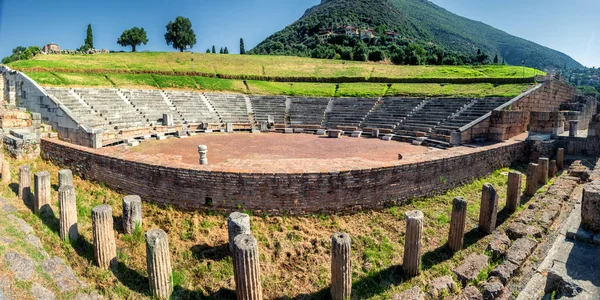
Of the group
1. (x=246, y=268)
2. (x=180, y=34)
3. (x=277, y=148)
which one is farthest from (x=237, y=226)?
(x=180, y=34)

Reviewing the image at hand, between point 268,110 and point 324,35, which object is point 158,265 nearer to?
point 268,110

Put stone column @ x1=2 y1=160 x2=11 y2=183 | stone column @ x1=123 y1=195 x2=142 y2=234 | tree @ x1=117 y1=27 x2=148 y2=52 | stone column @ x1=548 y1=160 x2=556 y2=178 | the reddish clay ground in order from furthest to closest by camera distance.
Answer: tree @ x1=117 y1=27 x2=148 y2=52
the reddish clay ground
stone column @ x1=548 y1=160 x2=556 y2=178
stone column @ x1=2 y1=160 x2=11 y2=183
stone column @ x1=123 y1=195 x2=142 y2=234

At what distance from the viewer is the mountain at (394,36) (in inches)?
2736

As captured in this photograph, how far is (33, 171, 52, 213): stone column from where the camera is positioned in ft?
25.2

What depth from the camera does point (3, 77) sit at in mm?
17516

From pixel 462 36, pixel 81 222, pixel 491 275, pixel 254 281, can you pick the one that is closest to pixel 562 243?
pixel 491 275

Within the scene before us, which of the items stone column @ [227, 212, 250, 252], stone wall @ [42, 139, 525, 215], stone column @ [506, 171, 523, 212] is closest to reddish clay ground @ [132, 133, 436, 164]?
stone wall @ [42, 139, 525, 215]

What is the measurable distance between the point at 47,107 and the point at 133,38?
138 ft

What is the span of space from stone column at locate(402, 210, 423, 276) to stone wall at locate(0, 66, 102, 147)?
1303cm

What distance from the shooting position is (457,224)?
6.92m

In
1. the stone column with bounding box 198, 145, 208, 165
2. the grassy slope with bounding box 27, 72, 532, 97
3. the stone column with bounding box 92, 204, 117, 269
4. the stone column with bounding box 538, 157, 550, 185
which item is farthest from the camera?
the grassy slope with bounding box 27, 72, 532, 97

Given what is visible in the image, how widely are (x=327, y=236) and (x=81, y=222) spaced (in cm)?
597

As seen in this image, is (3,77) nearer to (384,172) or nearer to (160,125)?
(160,125)

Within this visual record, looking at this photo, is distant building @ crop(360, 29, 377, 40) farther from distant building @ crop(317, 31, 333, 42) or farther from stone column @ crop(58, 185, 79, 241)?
stone column @ crop(58, 185, 79, 241)
